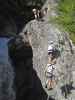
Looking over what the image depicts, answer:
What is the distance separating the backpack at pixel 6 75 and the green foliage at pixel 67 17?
60.1 inches

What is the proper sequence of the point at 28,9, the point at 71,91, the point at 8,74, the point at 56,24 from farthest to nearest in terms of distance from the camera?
the point at 28,9 → the point at 8,74 → the point at 56,24 → the point at 71,91

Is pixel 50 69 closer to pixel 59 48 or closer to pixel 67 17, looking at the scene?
pixel 59 48

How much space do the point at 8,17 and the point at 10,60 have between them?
198 cm

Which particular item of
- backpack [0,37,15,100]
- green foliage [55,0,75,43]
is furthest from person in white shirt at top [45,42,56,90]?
backpack [0,37,15,100]

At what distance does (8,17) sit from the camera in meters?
8.97

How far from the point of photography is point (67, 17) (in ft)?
19.0

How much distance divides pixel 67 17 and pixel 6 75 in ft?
5.84

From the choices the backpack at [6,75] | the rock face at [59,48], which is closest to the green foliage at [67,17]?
the rock face at [59,48]

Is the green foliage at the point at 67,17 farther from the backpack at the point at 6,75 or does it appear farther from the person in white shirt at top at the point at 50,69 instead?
the backpack at the point at 6,75

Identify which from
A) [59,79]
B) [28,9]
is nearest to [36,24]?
[59,79]

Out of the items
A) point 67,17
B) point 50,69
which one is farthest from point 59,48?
point 67,17

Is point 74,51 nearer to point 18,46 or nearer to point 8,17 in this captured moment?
point 18,46

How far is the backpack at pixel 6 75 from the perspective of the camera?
6.75m

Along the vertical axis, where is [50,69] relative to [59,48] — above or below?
below
